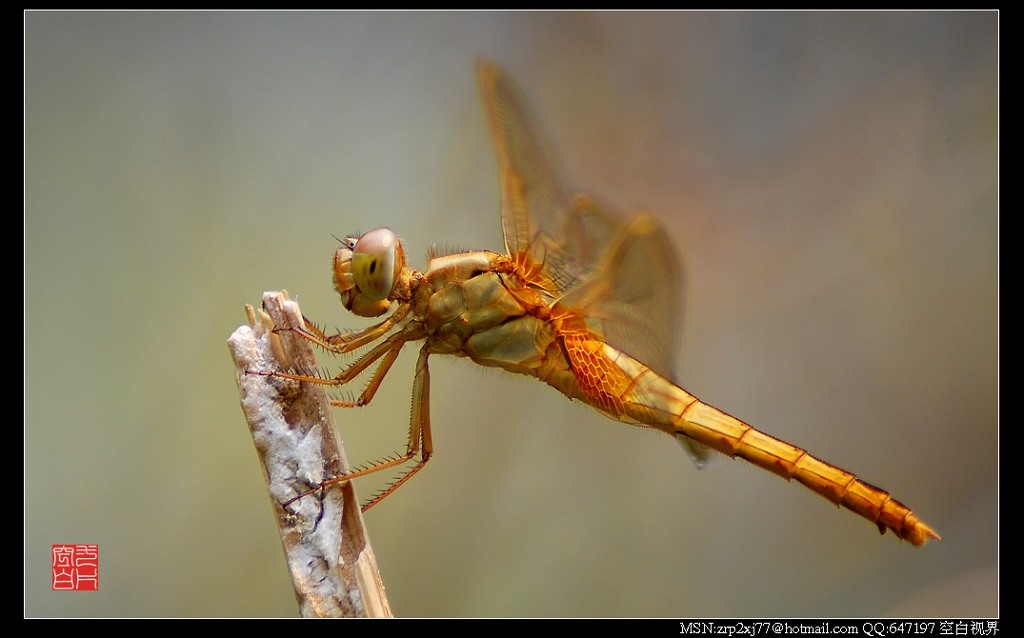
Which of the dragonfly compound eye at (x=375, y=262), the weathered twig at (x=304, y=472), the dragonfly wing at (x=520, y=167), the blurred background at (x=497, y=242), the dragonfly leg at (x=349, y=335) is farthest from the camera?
the blurred background at (x=497, y=242)

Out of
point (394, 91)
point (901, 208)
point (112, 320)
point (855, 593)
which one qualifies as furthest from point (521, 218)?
point (855, 593)

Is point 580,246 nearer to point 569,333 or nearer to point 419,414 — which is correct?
point 569,333

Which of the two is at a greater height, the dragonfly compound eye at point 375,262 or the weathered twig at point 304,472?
the dragonfly compound eye at point 375,262

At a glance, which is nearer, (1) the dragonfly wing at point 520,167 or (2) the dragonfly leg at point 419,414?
(2) the dragonfly leg at point 419,414

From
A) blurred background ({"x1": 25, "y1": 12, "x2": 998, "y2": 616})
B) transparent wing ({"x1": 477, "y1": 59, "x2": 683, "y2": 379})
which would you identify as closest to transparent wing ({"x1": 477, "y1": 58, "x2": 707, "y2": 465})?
transparent wing ({"x1": 477, "y1": 59, "x2": 683, "y2": 379})

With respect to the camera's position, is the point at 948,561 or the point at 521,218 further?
the point at 948,561

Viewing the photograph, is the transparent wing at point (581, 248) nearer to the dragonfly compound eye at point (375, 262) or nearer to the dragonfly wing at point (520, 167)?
the dragonfly wing at point (520, 167)

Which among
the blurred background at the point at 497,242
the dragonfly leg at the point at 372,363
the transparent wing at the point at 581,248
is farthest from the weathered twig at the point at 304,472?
the blurred background at the point at 497,242

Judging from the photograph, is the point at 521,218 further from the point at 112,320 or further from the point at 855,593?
the point at 855,593
